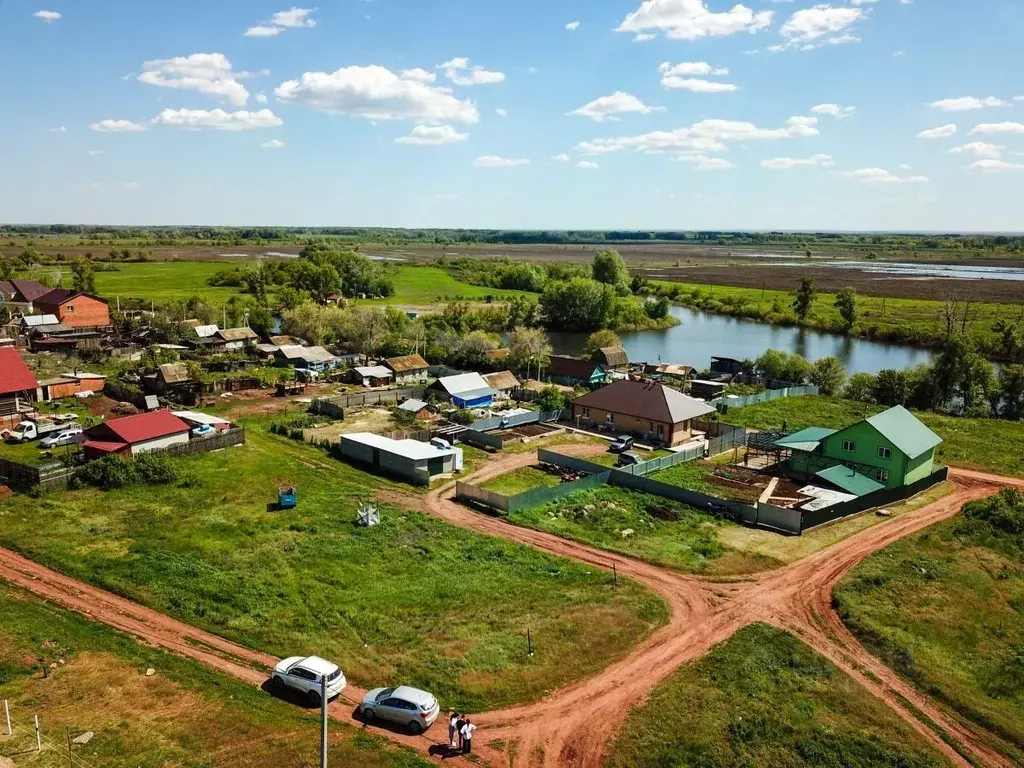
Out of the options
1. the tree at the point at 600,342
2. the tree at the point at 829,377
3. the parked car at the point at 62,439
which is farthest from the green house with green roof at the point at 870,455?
the parked car at the point at 62,439

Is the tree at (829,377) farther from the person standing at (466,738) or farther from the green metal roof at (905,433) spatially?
the person standing at (466,738)

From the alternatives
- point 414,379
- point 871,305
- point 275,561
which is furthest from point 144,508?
point 871,305

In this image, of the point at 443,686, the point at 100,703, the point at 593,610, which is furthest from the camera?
the point at 593,610

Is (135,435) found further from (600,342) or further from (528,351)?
(600,342)

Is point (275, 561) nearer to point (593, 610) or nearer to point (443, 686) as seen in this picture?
point (443, 686)

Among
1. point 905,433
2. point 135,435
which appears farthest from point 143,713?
point 905,433

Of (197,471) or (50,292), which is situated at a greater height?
(50,292)
